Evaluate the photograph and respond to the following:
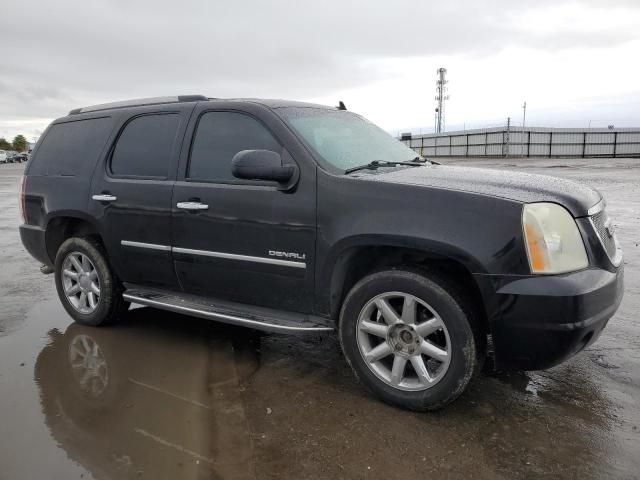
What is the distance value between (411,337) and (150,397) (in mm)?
1652

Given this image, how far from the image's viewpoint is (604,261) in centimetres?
287

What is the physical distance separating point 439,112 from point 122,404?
6557cm

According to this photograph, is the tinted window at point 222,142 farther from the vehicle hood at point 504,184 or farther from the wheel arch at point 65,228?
the wheel arch at point 65,228

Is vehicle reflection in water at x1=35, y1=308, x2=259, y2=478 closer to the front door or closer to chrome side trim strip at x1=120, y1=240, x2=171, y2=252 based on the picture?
the front door

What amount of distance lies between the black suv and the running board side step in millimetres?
15

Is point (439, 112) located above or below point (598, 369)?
above

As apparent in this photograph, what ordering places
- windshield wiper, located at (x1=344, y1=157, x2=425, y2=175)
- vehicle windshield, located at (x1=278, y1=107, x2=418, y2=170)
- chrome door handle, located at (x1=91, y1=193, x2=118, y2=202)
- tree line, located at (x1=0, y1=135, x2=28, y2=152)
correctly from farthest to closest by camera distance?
tree line, located at (x1=0, y1=135, x2=28, y2=152) < chrome door handle, located at (x1=91, y1=193, x2=118, y2=202) < vehicle windshield, located at (x1=278, y1=107, x2=418, y2=170) < windshield wiper, located at (x1=344, y1=157, x2=425, y2=175)

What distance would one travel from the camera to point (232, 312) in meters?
3.60

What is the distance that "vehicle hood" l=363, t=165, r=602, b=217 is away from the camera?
2.85 metres

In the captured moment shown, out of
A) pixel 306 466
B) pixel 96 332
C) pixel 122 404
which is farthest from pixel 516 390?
pixel 96 332

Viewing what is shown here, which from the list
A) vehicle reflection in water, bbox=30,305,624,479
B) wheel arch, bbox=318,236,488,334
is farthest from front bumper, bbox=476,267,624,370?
vehicle reflection in water, bbox=30,305,624,479

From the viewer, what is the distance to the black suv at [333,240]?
2727mm

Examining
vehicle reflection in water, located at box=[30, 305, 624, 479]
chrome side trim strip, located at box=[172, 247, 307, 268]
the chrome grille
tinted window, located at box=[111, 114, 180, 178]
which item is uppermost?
tinted window, located at box=[111, 114, 180, 178]

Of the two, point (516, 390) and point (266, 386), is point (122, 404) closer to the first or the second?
point (266, 386)
